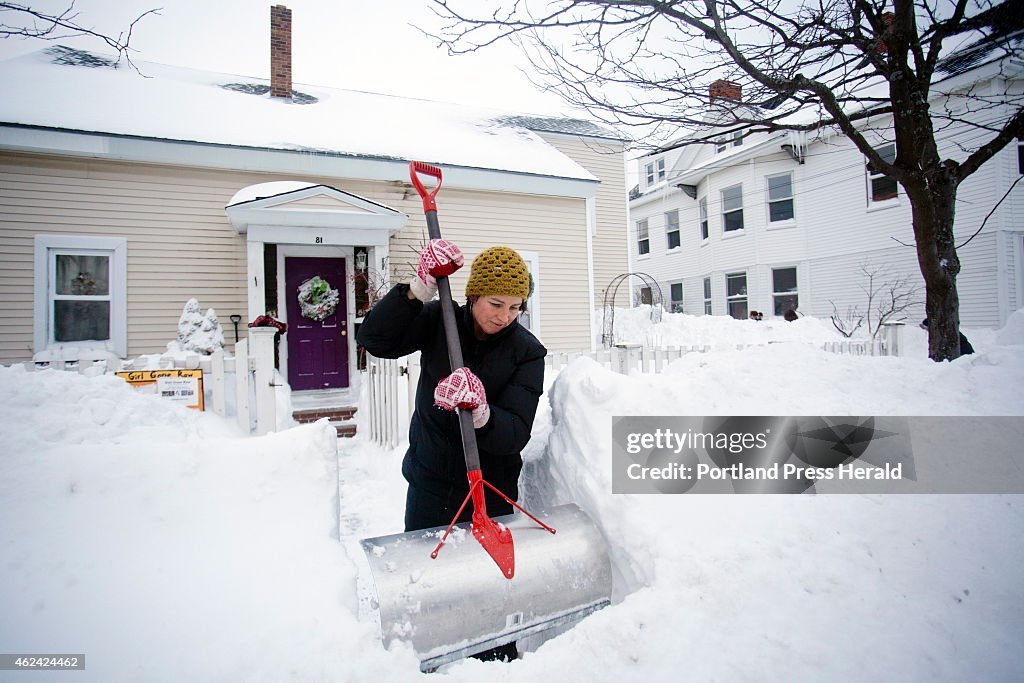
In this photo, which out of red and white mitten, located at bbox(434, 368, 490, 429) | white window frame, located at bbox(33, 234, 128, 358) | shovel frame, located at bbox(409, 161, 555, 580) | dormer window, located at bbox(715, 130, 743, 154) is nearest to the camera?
shovel frame, located at bbox(409, 161, 555, 580)

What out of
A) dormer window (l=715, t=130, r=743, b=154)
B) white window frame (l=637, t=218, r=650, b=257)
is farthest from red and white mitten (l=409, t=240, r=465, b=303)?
white window frame (l=637, t=218, r=650, b=257)

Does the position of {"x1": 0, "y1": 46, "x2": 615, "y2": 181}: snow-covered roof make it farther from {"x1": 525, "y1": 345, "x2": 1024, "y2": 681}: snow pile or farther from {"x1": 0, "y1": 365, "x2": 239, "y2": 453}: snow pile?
{"x1": 525, "y1": 345, "x2": 1024, "y2": 681}: snow pile

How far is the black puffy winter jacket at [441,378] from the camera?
6.68 feet

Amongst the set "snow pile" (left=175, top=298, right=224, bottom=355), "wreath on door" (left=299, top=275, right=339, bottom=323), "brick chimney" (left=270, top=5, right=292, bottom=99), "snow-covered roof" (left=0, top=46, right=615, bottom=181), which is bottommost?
"snow pile" (left=175, top=298, right=224, bottom=355)

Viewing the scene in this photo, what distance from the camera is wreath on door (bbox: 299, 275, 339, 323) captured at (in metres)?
8.30

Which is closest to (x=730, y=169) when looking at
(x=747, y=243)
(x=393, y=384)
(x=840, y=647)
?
(x=747, y=243)

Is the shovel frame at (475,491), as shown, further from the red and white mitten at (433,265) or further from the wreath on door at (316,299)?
the wreath on door at (316,299)

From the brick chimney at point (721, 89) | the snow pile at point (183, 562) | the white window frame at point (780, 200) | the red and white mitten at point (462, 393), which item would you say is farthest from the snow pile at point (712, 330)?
the snow pile at point (183, 562)

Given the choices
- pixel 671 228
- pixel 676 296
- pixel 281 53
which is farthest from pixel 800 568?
pixel 671 228

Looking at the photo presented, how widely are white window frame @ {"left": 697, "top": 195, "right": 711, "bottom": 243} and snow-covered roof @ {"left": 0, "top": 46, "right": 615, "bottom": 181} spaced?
8722 millimetres

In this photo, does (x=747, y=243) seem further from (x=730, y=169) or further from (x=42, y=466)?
(x=42, y=466)

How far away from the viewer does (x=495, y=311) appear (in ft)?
6.63

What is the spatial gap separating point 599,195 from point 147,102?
983 centimetres

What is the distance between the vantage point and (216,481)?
5.62 feet
